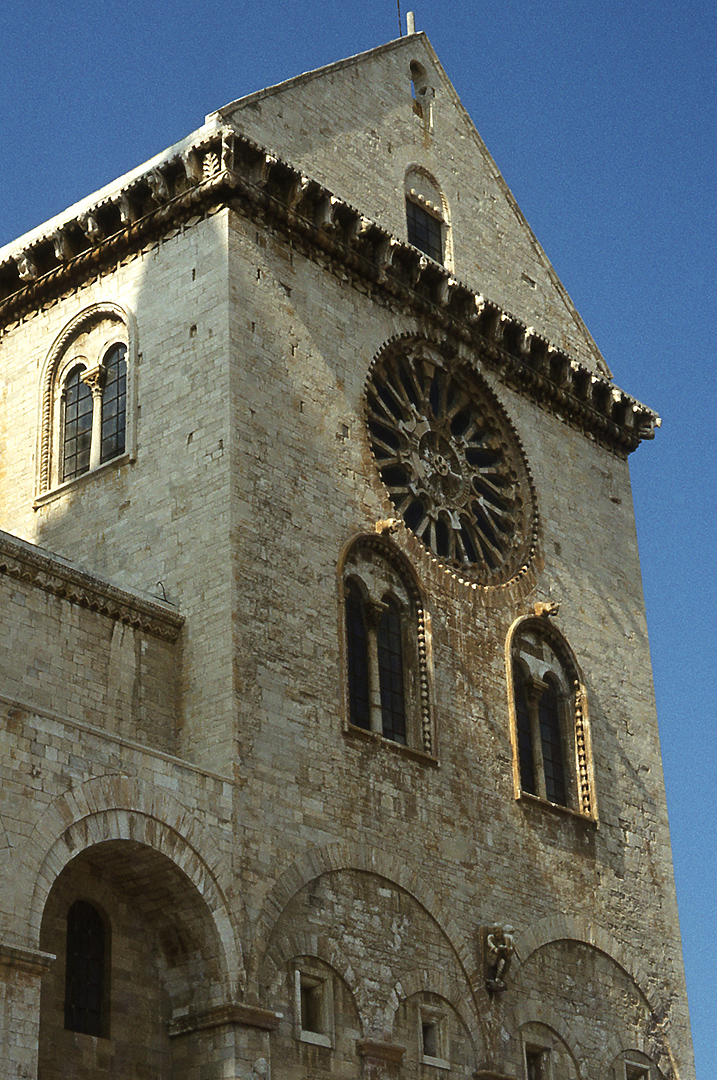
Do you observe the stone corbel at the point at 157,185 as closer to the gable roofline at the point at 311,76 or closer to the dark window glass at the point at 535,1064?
the gable roofline at the point at 311,76

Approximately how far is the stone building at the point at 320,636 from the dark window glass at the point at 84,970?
0.05 meters

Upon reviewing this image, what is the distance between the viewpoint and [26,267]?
88.0 ft

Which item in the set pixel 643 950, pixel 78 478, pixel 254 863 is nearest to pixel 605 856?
pixel 643 950

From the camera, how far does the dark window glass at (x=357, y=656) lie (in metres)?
23.6

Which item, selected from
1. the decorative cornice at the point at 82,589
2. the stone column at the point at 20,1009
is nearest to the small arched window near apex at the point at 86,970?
the stone column at the point at 20,1009

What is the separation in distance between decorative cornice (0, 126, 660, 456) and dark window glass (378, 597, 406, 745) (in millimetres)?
5607

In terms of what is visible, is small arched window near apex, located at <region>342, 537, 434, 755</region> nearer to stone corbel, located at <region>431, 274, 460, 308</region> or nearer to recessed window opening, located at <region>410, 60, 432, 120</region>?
stone corbel, located at <region>431, 274, 460, 308</region>

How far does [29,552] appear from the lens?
20875 millimetres

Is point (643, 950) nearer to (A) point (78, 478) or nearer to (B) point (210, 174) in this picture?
(A) point (78, 478)

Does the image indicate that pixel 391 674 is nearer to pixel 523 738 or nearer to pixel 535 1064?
pixel 523 738

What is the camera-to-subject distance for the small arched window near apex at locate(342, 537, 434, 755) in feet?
78.3

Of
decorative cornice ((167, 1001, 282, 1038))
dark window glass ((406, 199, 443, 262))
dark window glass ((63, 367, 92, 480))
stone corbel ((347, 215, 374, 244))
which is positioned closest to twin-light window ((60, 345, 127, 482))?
dark window glass ((63, 367, 92, 480))

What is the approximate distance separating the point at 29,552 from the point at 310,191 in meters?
8.12

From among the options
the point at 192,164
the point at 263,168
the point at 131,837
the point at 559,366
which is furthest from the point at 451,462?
Result: the point at 131,837
